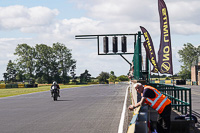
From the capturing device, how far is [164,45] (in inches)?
497

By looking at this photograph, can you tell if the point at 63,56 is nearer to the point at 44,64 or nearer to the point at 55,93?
the point at 44,64

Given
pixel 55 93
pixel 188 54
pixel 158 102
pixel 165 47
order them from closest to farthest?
1. pixel 158 102
2. pixel 165 47
3. pixel 55 93
4. pixel 188 54

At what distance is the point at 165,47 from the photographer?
12.6 metres

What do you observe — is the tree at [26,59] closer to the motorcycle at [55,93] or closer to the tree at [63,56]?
the tree at [63,56]

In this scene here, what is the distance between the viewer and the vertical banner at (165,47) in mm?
12523

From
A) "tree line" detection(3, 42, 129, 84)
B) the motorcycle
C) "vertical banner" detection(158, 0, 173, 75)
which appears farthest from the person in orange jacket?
"tree line" detection(3, 42, 129, 84)

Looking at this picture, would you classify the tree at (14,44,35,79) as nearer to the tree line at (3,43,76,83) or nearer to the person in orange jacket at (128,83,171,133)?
the tree line at (3,43,76,83)

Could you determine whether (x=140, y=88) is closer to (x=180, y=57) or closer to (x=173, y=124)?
(x=173, y=124)

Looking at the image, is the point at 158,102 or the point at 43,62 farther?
the point at 43,62

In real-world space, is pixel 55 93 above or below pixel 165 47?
below

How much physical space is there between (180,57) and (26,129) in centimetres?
11671

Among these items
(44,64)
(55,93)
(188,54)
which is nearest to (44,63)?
(44,64)

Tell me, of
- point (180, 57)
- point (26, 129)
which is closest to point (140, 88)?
point (26, 129)

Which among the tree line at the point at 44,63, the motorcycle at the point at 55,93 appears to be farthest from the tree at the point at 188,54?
the motorcycle at the point at 55,93
